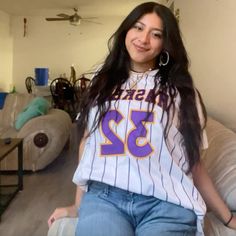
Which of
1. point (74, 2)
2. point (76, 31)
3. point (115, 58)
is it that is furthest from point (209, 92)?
point (76, 31)

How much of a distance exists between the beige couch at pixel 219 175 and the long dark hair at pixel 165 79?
252 millimetres

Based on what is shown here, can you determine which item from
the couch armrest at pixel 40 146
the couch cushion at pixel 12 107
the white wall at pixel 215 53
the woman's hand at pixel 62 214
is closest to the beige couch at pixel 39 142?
the couch armrest at pixel 40 146

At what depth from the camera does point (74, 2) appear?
648 centimetres

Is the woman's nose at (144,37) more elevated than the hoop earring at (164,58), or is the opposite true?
the woman's nose at (144,37)

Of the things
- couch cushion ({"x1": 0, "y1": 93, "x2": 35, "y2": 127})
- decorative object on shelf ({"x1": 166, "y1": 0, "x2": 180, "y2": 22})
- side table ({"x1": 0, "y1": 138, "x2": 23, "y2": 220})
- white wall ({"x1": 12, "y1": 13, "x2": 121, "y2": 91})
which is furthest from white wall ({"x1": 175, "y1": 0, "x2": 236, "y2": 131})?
white wall ({"x1": 12, "y1": 13, "x2": 121, "y2": 91})

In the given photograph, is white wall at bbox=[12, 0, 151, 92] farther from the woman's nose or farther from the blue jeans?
the blue jeans

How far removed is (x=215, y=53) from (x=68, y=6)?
5263 mm

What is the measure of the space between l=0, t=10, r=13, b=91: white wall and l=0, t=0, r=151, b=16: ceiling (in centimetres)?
26

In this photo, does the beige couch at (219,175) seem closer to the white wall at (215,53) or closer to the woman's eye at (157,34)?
the white wall at (215,53)

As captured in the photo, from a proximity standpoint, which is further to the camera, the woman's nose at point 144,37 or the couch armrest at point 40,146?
the couch armrest at point 40,146

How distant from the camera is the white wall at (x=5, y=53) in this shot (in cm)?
757

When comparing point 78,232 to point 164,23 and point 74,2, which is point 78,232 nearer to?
point 164,23

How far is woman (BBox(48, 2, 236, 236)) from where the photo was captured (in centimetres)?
103

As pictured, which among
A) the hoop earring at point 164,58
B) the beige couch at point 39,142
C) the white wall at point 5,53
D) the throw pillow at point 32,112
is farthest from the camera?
the white wall at point 5,53
